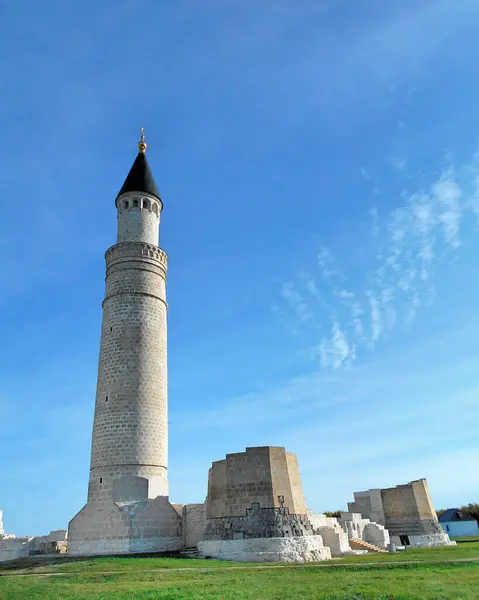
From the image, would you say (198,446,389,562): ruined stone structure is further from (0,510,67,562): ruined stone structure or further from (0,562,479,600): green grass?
(0,510,67,562): ruined stone structure

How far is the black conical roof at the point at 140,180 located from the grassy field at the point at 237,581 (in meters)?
20.1

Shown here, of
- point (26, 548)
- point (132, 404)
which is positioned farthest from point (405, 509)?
point (26, 548)

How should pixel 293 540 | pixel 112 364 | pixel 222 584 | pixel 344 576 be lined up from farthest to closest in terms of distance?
pixel 112 364 → pixel 293 540 → pixel 344 576 → pixel 222 584

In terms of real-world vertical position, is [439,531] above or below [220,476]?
below

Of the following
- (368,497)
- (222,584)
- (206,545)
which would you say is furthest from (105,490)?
(368,497)

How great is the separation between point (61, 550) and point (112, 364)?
1081cm

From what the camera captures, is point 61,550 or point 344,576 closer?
point 344,576

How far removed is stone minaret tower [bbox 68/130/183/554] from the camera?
22.5 m

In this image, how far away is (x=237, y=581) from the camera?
42.6 ft

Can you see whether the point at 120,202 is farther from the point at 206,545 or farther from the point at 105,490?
the point at 206,545

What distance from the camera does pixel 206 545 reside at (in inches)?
825

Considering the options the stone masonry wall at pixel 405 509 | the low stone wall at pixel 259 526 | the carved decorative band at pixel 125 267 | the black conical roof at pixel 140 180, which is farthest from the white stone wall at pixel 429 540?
the black conical roof at pixel 140 180

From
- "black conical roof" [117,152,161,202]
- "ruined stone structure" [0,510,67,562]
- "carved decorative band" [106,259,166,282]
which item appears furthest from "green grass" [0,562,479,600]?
"black conical roof" [117,152,161,202]

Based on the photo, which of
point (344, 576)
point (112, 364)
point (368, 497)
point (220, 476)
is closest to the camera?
point (344, 576)
